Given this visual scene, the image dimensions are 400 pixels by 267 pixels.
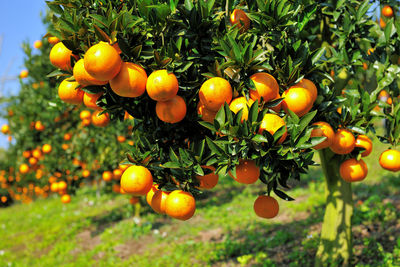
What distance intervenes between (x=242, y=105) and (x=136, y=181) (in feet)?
2.33

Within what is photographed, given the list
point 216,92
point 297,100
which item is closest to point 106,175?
point 216,92

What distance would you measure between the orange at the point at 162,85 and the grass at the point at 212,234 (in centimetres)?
322

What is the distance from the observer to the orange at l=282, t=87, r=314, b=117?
158 cm

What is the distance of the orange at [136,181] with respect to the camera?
1.70 m

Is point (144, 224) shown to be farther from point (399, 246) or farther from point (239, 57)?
point (239, 57)

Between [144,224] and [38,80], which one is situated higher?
[38,80]

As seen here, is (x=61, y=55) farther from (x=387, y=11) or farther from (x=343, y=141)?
(x=387, y=11)

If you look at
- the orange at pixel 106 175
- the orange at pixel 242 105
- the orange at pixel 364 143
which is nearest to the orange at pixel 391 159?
the orange at pixel 364 143

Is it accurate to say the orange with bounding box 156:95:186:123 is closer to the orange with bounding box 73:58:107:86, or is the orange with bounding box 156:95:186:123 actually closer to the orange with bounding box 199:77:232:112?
the orange with bounding box 199:77:232:112

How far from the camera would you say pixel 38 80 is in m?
6.23

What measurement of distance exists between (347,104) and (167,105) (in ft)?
4.68

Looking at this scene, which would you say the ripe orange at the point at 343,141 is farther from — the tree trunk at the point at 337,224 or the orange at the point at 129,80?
the tree trunk at the point at 337,224

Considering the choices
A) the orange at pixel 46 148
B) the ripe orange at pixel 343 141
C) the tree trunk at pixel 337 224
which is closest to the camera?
the ripe orange at pixel 343 141

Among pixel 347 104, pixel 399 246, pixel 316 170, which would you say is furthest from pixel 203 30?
pixel 316 170
